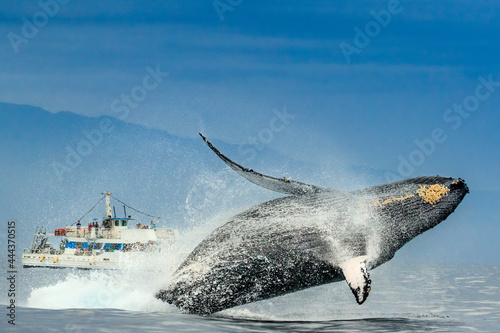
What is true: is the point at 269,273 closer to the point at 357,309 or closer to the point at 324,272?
the point at 324,272

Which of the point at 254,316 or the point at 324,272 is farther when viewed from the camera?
the point at 254,316

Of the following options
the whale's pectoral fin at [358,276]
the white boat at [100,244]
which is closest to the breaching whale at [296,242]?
the whale's pectoral fin at [358,276]

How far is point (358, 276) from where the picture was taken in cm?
1026

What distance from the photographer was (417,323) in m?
12.3

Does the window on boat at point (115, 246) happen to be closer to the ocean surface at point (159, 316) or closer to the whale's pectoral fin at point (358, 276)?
the ocean surface at point (159, 316)

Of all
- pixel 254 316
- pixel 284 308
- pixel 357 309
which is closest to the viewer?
pixel 254 316

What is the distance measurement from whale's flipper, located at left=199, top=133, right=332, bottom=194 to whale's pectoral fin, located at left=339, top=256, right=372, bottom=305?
1710 mm

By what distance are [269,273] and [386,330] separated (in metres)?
2.35

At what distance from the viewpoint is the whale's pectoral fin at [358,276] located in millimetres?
10047

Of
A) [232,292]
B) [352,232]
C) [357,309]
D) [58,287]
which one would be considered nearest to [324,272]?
[352,232]

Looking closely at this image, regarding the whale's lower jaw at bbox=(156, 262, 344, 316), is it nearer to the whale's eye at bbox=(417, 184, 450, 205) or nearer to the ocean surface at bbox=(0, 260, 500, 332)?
the ocean surface at bbox=(0, 260, 500, 332)

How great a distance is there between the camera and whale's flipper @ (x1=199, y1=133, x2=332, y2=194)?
1111cm

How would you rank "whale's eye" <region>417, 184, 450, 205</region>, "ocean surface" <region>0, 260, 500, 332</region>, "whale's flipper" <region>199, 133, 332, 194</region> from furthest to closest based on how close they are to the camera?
1. "whale's eye" <region>417, 184, 450, 205</region>
2. "whale's flipper" <region>199, 133, 332, 194</region>
3. "ocean surface" <region>0, 260, 500, 332</region>

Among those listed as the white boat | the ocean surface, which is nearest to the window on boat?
the white boat
